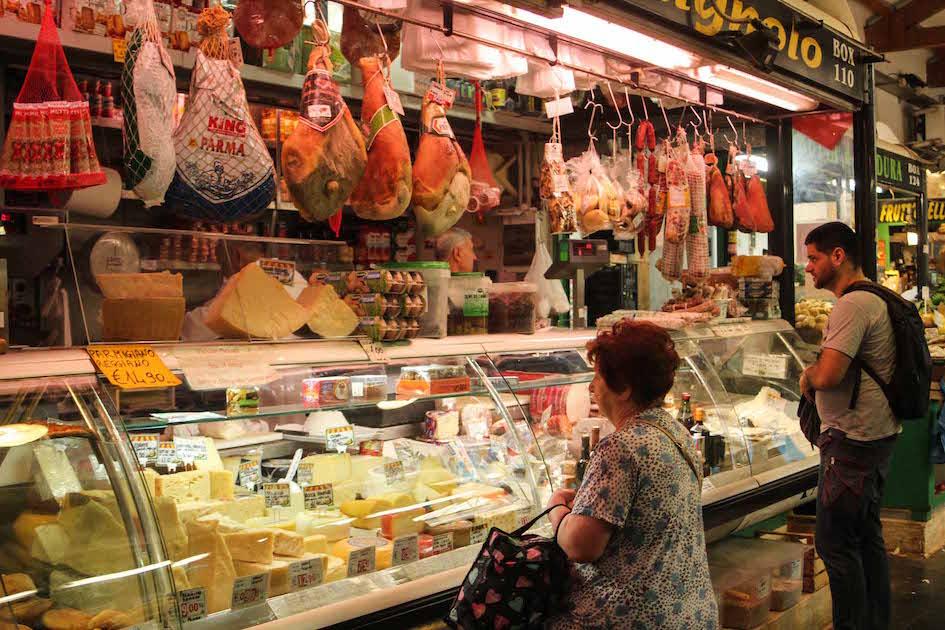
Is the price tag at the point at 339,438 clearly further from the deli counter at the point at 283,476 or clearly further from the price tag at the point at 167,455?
the price tag at the point at 167,455

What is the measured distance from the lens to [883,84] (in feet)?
42.5

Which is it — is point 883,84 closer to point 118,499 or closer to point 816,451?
point 816,451

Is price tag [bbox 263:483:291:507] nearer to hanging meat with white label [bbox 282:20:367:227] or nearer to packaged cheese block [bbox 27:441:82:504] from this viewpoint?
packaged cheese block [bbox 27:441:82:504]

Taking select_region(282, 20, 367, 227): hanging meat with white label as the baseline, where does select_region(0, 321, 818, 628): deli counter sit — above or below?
below

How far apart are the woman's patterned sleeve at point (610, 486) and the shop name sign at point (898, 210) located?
1089 cm

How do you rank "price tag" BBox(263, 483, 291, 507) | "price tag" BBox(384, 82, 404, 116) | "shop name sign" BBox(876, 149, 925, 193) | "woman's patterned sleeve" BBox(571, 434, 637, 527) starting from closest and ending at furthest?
1. "woman's patterned sleeve" BBox(571, 434, 637, 527)
2. "price tag" BBox(263, 483, 291, 507)
3. "price tag" BBox(384, 82, 404, 116)
4. "shop name sign" BBox(876, 149, 925, 193)

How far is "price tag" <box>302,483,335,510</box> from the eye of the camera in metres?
3.14

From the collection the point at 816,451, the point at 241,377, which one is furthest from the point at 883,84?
the point at 241,377

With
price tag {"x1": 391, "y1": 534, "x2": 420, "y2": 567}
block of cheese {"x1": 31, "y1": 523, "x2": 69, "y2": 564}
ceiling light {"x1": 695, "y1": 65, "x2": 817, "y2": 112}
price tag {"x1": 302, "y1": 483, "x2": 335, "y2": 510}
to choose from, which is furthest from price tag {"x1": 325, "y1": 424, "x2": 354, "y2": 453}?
ceiling light {"x1": 695, "y1": 65, "x2": 817, "y2": 112}

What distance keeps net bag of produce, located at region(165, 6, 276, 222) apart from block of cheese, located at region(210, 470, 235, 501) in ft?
2.84

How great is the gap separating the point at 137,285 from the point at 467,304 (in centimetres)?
150

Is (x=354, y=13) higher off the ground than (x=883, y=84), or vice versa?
(x=883, y=84)

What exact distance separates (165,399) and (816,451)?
405cm

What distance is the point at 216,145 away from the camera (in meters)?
2.63
